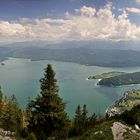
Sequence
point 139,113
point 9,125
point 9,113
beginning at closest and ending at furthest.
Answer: point 139,113 < point 9,125 < point 9,113

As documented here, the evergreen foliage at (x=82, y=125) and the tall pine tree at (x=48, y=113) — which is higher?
the tall pine tree at (x=48, y=113)

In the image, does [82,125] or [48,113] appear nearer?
[48,113]

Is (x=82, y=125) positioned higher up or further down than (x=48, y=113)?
further down

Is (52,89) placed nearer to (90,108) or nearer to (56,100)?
(56,100)

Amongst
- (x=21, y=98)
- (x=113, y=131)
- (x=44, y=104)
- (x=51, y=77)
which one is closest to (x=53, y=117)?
(x=44, y=104)

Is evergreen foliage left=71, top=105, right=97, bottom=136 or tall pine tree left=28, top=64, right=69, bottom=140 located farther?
evergreen foliage left=71, top=105, right=97, bottom=136

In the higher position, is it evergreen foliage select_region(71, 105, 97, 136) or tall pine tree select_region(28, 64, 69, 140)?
tall pine tree select_region(28, 64, 69, 140)

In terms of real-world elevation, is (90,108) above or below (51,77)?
below

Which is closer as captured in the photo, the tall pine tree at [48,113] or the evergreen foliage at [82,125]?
the tall pine tree at [48,113]
